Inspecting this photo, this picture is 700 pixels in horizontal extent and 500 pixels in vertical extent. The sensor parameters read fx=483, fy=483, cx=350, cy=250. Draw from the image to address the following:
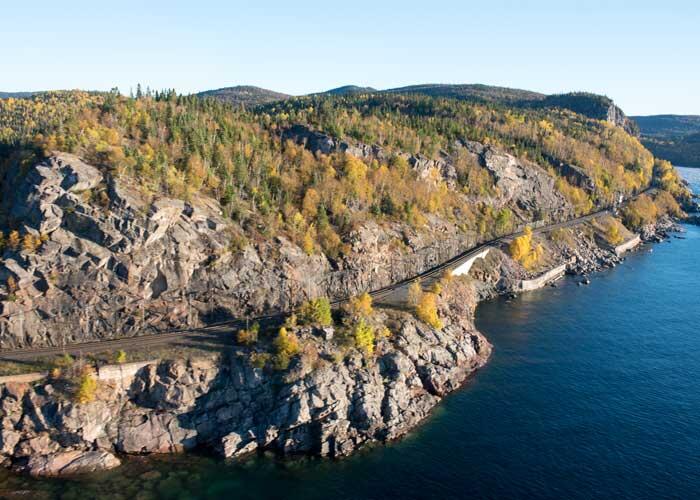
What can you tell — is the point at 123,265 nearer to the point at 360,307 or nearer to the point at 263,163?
the point at 360,307

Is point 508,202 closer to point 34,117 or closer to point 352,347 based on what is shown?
point 352,347

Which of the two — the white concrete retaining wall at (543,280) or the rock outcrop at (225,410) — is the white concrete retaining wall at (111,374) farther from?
the white concrete retaining wall at (543,280)

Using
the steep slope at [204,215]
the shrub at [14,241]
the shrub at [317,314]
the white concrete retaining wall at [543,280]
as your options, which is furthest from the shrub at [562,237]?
the shrub at [14,241]

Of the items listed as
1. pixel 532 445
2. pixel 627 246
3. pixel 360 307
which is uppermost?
pixel 360 307

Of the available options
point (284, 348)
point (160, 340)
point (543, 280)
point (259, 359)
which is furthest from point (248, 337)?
point (543, 280)

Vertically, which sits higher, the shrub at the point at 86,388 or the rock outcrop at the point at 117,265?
the rock outcrop at the point at 117,265

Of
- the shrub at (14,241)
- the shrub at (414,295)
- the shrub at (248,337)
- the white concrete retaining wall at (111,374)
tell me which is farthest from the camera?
the shrub at (414,295)
